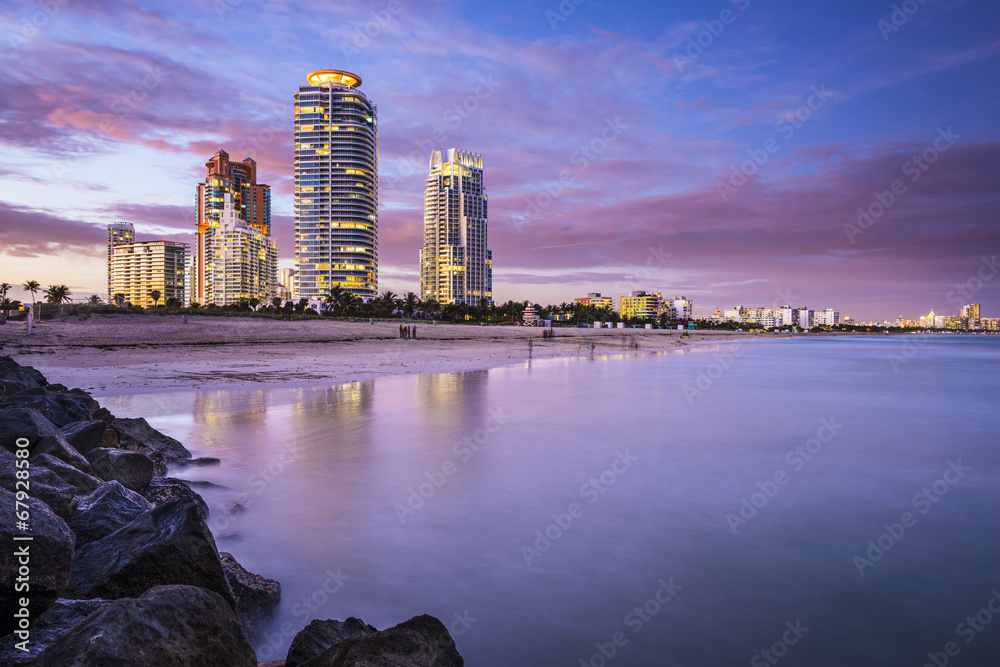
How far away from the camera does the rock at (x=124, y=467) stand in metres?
7.09

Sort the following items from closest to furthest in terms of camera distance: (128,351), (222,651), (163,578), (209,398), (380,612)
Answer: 1. (222,651)
2. (163,578)
3. (380,612)
4. (209,398)
5. (128,351)

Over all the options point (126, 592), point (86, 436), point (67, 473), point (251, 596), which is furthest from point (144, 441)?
point (126, 592)

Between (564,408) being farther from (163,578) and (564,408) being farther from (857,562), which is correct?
(163,578)

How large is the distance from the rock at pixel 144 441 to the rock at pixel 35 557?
6073 millimetres

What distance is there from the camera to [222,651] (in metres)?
3.01

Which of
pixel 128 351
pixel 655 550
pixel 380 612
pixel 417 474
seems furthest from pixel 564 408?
pixel 128 351

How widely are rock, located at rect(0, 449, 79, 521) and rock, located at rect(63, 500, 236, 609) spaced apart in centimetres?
77

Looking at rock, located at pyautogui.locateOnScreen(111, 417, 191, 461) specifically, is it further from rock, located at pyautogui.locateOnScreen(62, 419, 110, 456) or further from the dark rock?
the dark rock

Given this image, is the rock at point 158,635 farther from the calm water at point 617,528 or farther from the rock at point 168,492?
the rock at point 168,492

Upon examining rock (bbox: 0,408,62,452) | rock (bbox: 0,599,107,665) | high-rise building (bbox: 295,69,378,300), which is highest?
high-rise building (bbox: 295,69,378,300)

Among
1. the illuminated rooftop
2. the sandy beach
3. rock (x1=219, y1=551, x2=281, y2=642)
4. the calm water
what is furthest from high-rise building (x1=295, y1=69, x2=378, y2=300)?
rock (x1=219, y1=551, x2=281, y2=642)

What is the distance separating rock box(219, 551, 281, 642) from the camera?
14.8ft

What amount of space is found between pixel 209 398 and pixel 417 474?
10096mm

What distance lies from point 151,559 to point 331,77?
218 meters
